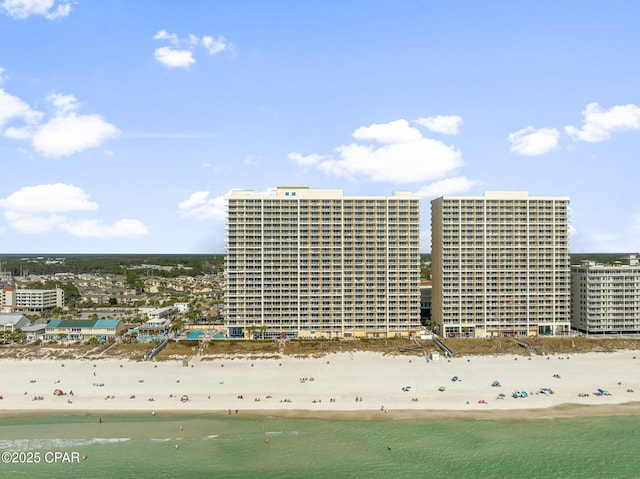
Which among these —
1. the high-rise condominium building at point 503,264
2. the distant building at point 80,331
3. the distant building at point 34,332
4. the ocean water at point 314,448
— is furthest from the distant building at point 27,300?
the high-rise condominium building at point 503,264

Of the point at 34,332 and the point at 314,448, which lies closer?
the point at 314,448

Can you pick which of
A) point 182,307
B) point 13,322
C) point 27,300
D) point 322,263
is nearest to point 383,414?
point 322,263

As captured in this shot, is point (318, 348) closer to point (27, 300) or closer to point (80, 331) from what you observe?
point (80, 331)

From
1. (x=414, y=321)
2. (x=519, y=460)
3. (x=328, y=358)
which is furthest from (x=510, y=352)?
(x=519, y=460)

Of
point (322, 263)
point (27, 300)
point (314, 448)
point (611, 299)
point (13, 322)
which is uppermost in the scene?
point (322, 263)

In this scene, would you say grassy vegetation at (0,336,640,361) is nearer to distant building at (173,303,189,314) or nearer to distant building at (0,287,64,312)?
distant building at (173,303,189,314)
